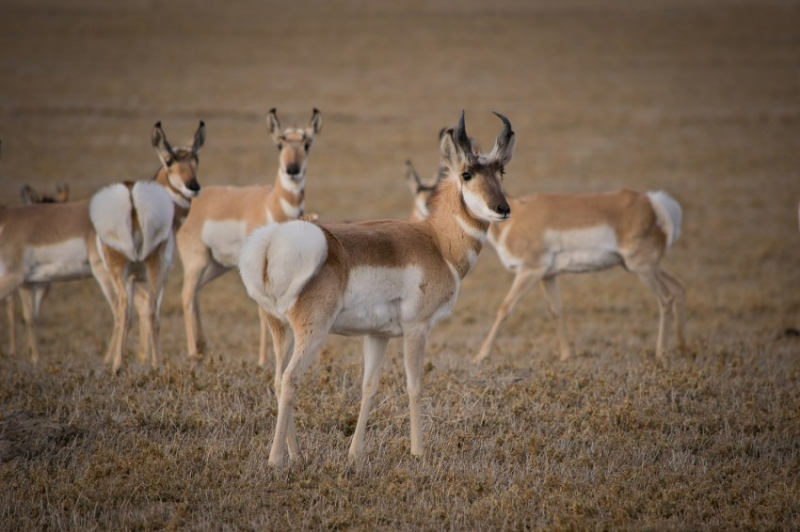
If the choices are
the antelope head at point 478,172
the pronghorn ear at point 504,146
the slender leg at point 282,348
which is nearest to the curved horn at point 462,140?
the antelope head at point 478,172

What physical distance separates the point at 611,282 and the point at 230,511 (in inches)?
519

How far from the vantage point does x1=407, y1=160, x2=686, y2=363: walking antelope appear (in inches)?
464

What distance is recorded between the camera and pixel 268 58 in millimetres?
63906

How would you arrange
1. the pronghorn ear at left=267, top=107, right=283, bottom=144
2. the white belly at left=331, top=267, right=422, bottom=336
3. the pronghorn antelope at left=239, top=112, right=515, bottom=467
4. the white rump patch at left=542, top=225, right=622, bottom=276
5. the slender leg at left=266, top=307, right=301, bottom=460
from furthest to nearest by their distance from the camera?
the white rump patch at left=542, top=225, right=622, bottom=276 < the pronghorn ear at left=267, top=107, right=283, bottom=144 < the slender leg at left=266, top=307, right=301, bottom=460 < the white belly at left=331, top=267, right=422, bottom=336 < the pronghorn antelope at left=239, top=112, right=515, bottom=467

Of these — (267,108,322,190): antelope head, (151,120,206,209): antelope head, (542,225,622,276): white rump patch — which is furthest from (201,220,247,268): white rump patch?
(542,225,622,276): white rump patch

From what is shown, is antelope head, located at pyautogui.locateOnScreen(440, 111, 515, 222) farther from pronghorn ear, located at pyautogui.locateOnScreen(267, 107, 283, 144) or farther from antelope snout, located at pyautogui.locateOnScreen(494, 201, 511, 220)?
pronghorn ear, located at pyautogui.locateOnScreen(267, 107, 283, 144)

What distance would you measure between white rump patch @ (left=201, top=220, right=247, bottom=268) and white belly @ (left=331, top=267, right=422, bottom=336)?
526 centimetres

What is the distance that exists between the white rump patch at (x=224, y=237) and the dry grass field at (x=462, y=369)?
4.78 ft

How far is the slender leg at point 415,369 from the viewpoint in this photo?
675 centimetres

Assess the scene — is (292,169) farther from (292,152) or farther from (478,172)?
(478,172)

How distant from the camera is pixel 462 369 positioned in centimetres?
945

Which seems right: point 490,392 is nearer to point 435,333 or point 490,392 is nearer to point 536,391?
point 536,391

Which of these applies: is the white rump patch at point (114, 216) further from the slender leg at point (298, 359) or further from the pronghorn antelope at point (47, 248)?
the slender leg at point (298, 359)

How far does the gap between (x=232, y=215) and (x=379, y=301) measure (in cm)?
567
